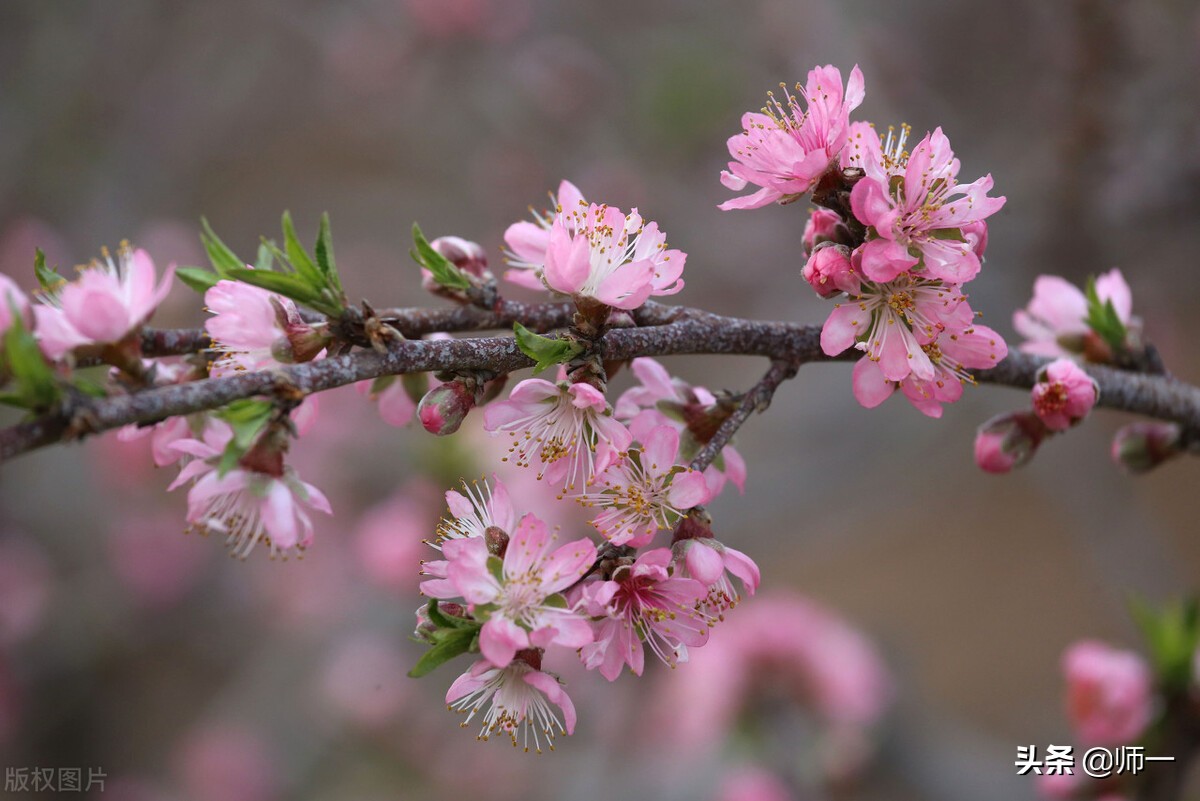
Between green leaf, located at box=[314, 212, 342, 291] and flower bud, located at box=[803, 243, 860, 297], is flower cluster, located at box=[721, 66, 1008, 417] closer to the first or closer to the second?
flower bud, located at box=[803, 243, 860, 297]

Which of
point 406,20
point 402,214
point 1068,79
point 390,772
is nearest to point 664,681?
point 390,772

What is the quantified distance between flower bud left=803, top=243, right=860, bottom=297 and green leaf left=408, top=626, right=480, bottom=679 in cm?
49

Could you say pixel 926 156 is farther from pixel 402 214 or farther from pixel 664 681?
pixel 402 214

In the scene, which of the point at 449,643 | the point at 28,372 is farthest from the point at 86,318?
the point at 449,643

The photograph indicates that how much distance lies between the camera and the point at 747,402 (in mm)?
1001

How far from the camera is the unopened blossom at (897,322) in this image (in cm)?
95

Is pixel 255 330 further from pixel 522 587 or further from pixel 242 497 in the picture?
pixel 522 587

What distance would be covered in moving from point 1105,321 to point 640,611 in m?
0.76

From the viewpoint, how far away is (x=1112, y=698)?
158cm

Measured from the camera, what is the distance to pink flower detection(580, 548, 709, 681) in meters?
0.89

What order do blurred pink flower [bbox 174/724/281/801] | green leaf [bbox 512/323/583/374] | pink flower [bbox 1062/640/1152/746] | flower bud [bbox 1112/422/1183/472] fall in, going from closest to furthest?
green leaf [bbox 512/323/583/374], flower bud [bbox 1112/422/1183/472], pink flower [bbox 1062/640/1152/746], blurred pink flower [bbox 174/724/281/801]

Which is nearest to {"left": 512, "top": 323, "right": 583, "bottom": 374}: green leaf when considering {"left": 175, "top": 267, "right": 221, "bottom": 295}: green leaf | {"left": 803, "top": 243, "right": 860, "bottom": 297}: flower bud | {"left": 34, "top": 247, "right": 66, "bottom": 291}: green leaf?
{"left": 803, "top": 243, "right": 860, "bottom": 297}: flower bud

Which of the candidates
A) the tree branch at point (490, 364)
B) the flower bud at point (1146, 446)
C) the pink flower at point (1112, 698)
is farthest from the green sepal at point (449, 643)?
the pink flower at point (1112, 698)

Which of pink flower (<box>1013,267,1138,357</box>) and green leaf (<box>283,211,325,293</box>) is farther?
pink flower (<box>1013,267,1138,357</box>)
